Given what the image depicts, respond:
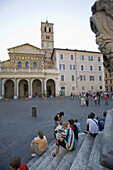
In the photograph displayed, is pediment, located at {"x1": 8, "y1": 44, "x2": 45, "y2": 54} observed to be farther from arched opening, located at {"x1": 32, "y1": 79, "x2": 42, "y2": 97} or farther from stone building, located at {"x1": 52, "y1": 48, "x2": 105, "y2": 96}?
arched opening, located at {"x1": 32, "y1": 79, "x2": 42, "y2": 97}

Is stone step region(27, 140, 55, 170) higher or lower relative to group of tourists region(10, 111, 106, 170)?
lower

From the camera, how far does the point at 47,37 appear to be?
50688 mm

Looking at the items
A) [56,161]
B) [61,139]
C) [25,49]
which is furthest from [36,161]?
[25,49]

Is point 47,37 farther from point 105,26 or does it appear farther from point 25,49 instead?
point 105,26

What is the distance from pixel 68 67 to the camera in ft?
101

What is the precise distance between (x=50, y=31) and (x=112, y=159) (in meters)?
59.0

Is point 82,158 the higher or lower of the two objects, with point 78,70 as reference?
lower

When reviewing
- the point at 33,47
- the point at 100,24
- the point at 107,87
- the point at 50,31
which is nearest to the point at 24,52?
the point at 33,47

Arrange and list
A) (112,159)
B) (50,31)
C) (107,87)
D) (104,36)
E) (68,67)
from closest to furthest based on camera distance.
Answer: (112,159) → (104,36) → (68,67) → (107,87) → (50,31)

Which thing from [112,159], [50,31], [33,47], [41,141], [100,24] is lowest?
[41,141]

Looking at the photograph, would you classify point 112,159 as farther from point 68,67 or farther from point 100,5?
point 68,67

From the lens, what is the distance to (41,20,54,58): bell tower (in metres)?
49.4

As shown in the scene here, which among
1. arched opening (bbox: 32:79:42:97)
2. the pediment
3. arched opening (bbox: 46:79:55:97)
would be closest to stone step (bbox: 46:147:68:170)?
arched opening (bbox: 32:79:42:97)

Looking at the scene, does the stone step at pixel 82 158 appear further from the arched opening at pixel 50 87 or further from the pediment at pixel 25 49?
the pediment at pixel 25 49
